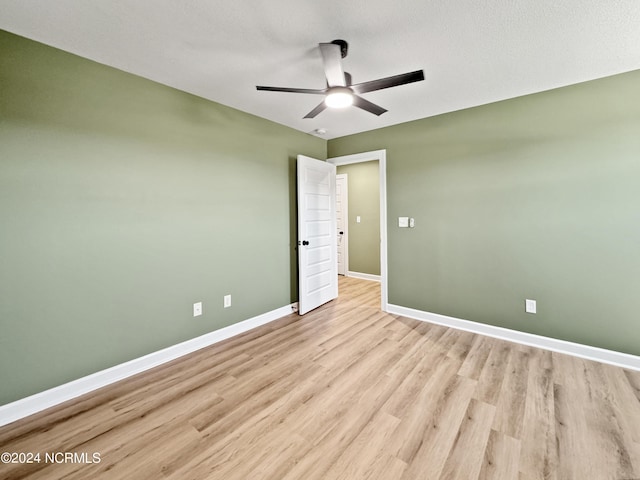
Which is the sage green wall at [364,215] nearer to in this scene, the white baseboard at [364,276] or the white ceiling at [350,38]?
the white baseboard at [364,276]

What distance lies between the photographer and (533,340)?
9.04 ft

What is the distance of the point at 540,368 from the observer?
2.35 metres

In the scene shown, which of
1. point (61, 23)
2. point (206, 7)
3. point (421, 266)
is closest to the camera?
point (206, 7)

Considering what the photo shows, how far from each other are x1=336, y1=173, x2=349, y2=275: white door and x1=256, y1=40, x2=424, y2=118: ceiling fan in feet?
12.6

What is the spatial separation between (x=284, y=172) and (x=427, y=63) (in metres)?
2.03

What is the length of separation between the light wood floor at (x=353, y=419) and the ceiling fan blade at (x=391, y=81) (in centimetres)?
215

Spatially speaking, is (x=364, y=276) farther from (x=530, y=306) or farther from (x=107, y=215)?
(x=107, y=215)

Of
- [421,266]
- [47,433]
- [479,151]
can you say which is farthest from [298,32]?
[47,433]

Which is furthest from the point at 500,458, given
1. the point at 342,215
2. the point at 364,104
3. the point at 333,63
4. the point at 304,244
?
the point at 342,215

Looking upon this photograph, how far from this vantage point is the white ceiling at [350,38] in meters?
1.60

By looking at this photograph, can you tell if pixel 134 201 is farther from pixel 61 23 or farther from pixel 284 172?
pixel 284 172

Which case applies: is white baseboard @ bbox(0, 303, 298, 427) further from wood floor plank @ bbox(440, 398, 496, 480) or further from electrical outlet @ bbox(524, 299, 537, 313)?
electrical outlet @ bbox(524, 299, 537, 313)

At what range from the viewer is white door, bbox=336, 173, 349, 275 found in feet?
19.5

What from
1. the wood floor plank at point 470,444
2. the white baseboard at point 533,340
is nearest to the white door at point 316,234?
the white baseboard at point 533,340
